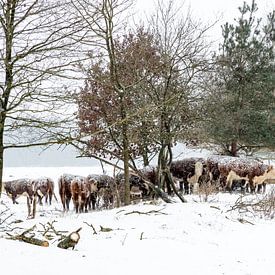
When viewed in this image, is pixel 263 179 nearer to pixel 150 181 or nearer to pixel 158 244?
pixel 150 181

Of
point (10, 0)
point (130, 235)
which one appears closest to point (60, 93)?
point (10, 0)

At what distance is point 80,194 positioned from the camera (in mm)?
12609

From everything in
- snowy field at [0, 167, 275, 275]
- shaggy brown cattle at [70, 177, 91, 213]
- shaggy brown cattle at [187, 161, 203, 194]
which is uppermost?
shaggy brown cattle at [187, 161, 203, 194]

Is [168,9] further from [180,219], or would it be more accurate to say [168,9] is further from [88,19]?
[180,219]

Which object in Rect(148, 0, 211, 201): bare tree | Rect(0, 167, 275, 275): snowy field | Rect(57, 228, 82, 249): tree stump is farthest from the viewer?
Rect(148, 0, 211, 201): bare tree

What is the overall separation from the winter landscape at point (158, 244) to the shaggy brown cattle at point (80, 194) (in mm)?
3157

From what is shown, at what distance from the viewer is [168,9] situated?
12.0 m

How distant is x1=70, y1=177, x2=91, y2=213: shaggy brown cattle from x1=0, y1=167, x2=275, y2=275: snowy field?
3.08 metres

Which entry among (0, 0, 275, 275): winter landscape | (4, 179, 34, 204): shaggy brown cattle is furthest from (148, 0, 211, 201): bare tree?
(4, 179, 34, 204): shaggy brown cattle

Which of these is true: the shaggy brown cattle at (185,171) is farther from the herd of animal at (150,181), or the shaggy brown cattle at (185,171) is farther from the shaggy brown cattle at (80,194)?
the shaggy brown cattle at (80,194)

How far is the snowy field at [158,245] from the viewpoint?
489 centimetres

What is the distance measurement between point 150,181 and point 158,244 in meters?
6.59

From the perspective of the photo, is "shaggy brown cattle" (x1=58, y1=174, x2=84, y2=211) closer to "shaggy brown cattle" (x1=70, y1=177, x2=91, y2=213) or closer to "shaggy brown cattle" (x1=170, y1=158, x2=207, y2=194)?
"shaggy brown cattle" (x1=70, y1=177, x2=91, y2=213)

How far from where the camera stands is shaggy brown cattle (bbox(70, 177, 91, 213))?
12.6 m
